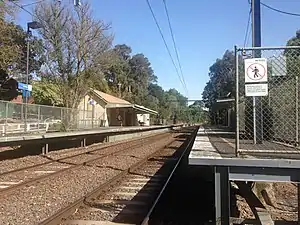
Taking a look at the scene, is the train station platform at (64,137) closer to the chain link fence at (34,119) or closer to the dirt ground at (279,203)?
the chain link fence at (34,119)

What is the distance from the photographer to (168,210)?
7.54 meters

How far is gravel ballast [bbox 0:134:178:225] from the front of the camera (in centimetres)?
676

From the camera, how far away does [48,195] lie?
8484mm

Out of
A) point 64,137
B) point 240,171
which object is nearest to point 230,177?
point 240,171

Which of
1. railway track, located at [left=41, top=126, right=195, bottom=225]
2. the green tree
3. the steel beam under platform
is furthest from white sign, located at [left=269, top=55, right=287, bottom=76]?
the green tree

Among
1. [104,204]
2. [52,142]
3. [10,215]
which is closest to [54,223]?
[10,215]

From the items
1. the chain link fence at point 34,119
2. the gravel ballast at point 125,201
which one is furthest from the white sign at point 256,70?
the chain link fence at point 34,119

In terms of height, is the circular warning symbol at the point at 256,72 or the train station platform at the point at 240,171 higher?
the circular warning symbol at the point at 256,72

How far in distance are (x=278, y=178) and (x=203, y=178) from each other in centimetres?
642

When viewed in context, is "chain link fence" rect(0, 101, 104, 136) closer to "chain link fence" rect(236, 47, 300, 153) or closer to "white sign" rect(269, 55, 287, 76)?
"chain link fence" rect(236, 47, 300, 153)

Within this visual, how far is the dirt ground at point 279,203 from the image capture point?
7875mm

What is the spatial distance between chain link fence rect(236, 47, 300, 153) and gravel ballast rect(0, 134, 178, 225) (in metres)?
3.70

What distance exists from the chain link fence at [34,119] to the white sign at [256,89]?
14752 mm

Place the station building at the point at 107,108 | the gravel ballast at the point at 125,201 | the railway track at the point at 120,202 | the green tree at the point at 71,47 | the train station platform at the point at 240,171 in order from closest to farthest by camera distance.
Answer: the train station platform at the point at 240,171
the railway track at the point at 120,202
the gravel ballast at the point at 125,201
the green tree at the point at 71,47
the station building at the point at 107,108
